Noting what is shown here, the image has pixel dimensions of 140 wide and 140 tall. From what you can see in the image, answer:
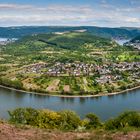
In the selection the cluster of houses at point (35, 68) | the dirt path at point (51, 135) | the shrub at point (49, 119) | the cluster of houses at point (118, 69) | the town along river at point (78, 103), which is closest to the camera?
the dirt path at point (51, 135)

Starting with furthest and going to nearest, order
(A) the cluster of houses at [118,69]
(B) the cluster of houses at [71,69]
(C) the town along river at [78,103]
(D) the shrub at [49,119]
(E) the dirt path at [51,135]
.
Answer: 1. (B) the cluster of houses at [71,69]
2. (A) the cluster of houses at [118,69]
3. (C) the town along river at [78,103]
4. (D) the shrub at [49,119]
5. (E) the dirt path at [51,135]

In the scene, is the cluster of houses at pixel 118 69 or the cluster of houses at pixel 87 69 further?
the cluster of houses at pixel 87 69

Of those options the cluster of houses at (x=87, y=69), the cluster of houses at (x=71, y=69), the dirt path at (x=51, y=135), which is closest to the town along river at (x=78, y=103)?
the cluster of houses at (x=87, y=69)

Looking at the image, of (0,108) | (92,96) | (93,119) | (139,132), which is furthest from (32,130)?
(92,96)

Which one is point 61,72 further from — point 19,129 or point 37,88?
point 19,129

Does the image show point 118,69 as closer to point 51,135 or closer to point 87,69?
point 87,69

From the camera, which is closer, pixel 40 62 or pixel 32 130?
pixel 32 130

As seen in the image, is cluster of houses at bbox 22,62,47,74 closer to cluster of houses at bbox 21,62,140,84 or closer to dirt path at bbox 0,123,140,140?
cluster of houses at bbox 21,62,140,84

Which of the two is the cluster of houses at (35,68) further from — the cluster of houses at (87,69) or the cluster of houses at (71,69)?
the cluster of houses at (71,69)

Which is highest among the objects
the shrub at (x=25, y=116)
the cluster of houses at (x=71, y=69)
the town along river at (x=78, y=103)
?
the shrub at (x=25, y=116)
